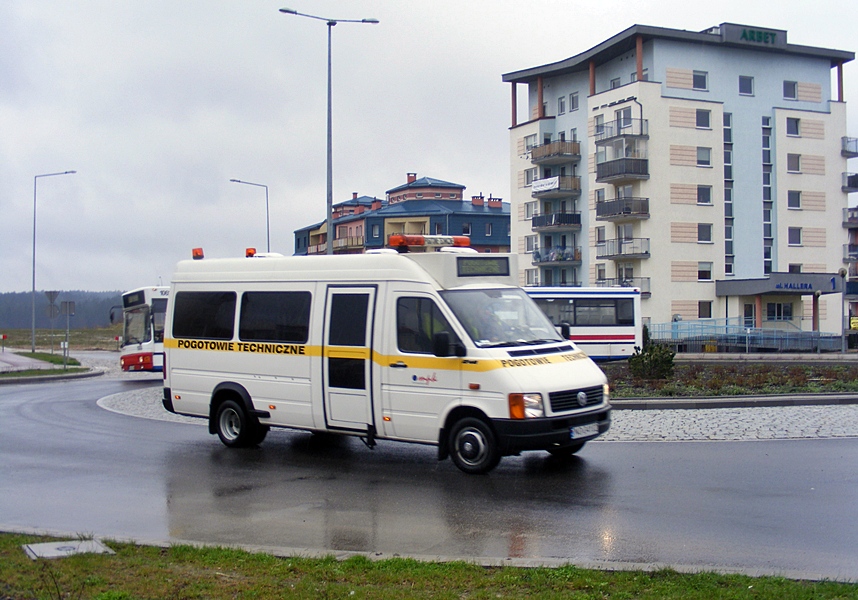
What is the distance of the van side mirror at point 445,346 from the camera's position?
10531 mm

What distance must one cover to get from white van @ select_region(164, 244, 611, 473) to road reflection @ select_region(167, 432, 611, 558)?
0.47 meters

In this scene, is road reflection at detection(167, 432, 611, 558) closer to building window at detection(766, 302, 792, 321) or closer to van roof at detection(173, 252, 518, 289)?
van roof at detection(173, 252, 518, 289)

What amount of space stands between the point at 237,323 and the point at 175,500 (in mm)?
3946

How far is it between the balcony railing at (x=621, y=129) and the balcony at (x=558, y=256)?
9.01m

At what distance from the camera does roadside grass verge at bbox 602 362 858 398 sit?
18.6 meters

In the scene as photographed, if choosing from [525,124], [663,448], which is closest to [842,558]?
[663,448]

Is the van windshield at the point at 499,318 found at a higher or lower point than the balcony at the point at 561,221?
lower

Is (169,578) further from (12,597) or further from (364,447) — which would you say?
(364,447)

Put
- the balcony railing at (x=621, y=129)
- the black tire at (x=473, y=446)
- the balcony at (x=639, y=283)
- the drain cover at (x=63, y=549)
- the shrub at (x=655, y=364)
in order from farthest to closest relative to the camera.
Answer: the balcony railing at (x=621, y=129) < the balcony at (x=639, y=283) < the shrub at (x=655, y=364) < the black tire at (x=473, y=446) < the drain cover at (x=63, y=549)

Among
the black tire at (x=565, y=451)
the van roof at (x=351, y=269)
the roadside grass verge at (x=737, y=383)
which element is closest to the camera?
the van roof at (x=351, y=269)

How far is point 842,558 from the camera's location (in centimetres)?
675

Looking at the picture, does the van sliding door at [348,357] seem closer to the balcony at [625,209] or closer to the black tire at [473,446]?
the black tire at [473,446]

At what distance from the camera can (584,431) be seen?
10.6 metres

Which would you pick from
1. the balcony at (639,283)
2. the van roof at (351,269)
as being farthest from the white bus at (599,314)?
the van roof at (351,269)
